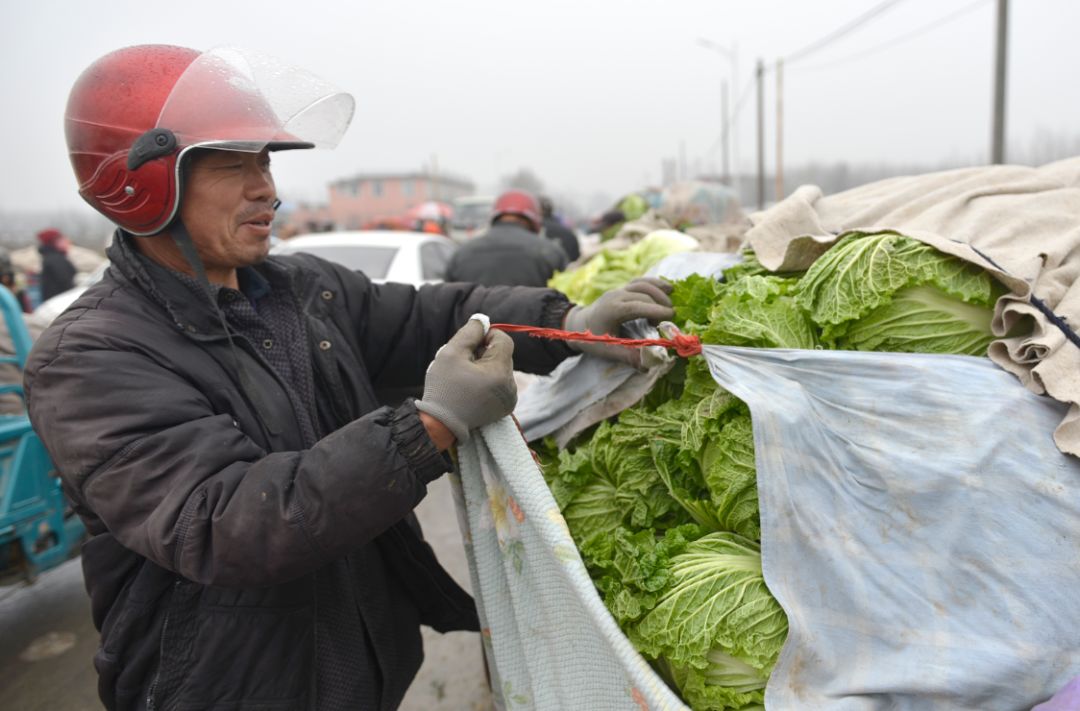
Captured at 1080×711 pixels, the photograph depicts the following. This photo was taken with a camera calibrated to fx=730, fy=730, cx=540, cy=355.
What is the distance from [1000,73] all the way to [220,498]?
1162 centimetres

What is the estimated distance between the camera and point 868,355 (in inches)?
65.7

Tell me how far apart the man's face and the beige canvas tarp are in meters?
1.48

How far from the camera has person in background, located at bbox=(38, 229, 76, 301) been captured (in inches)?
455

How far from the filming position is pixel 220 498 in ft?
4.66

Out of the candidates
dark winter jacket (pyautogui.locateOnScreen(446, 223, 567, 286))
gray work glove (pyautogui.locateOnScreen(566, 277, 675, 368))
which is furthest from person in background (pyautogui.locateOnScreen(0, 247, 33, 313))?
gray work glove (pyautogui.locateOnScreen(566, 277, 675, 368))

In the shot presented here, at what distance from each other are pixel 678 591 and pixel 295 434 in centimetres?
98

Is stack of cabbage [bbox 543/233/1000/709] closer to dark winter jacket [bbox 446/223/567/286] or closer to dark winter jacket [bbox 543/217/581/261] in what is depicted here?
dark winter jacket [bbox 446/223/567/286]

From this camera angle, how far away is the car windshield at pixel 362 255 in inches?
291

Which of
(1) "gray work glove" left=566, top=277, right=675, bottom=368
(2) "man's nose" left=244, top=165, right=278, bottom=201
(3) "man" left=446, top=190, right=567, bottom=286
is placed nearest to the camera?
(2) "man's nose" left=244, top=165, right=278, bottom=201

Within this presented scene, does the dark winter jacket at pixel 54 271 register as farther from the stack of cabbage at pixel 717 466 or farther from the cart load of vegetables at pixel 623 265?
the stack of cabbage at pixel 717 466

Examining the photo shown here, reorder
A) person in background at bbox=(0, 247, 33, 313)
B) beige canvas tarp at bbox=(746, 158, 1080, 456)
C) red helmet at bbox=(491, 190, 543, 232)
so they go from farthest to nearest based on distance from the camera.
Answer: person in background at bbox=(0, 247, 33, 313)
red helmet at bbox=(491, 190, 543, 232)
beige canvas tarp at bbox=(746, 158, 1080, 456)

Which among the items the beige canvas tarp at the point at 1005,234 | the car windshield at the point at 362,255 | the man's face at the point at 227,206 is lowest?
the car windshield at the point at 362,255

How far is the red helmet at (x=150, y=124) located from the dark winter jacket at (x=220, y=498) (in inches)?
6.2

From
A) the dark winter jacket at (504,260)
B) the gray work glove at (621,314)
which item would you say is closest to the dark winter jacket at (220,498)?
the gray work glove at (621,314)
